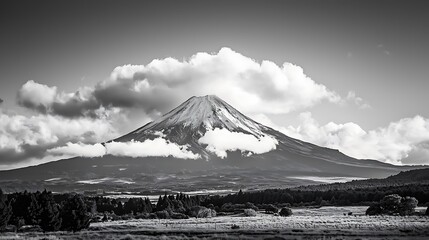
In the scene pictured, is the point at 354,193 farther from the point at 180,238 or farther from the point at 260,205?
the point at 180,238

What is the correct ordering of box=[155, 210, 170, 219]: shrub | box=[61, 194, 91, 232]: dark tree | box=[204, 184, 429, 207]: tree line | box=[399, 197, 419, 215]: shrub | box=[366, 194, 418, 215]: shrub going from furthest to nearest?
box=[204, 184, 429, 207]: tree line, box=[155, 210, 170, 219]: shrub, box=[366, 194, 418, 215]: shrub, box=[399, 197, 419, 215]: shrub, box=[61, 194, 91, 232]: dark tree

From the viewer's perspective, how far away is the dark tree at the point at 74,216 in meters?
53.9

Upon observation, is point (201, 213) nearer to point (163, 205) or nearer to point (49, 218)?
point (163, 205)

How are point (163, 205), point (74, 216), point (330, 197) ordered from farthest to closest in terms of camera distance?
point (330, 197) < point (163, 205) < point (74, 216)

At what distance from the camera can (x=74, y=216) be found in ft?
177

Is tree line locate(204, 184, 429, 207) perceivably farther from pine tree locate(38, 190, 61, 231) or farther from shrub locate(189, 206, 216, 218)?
pine tree locate(38, 190, 61, 231)

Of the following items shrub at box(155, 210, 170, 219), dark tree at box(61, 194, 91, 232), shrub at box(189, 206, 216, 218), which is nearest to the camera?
dark tree at box(61, 194, 91, 232)

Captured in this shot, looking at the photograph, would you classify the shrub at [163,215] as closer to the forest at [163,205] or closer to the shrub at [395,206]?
the forest at [163,205]

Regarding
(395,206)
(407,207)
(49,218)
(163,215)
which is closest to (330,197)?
(395,206)

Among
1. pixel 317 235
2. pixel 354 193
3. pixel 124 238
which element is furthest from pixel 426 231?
pixel 354 193

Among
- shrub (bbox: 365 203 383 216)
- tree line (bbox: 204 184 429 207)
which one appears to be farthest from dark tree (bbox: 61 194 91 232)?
tree line (bbox: 204 184 429 207)

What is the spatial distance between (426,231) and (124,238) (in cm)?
3052

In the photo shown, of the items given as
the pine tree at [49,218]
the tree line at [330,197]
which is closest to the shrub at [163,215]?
the tree line at [330,197]

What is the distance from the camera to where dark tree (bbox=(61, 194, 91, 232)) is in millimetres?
53906
